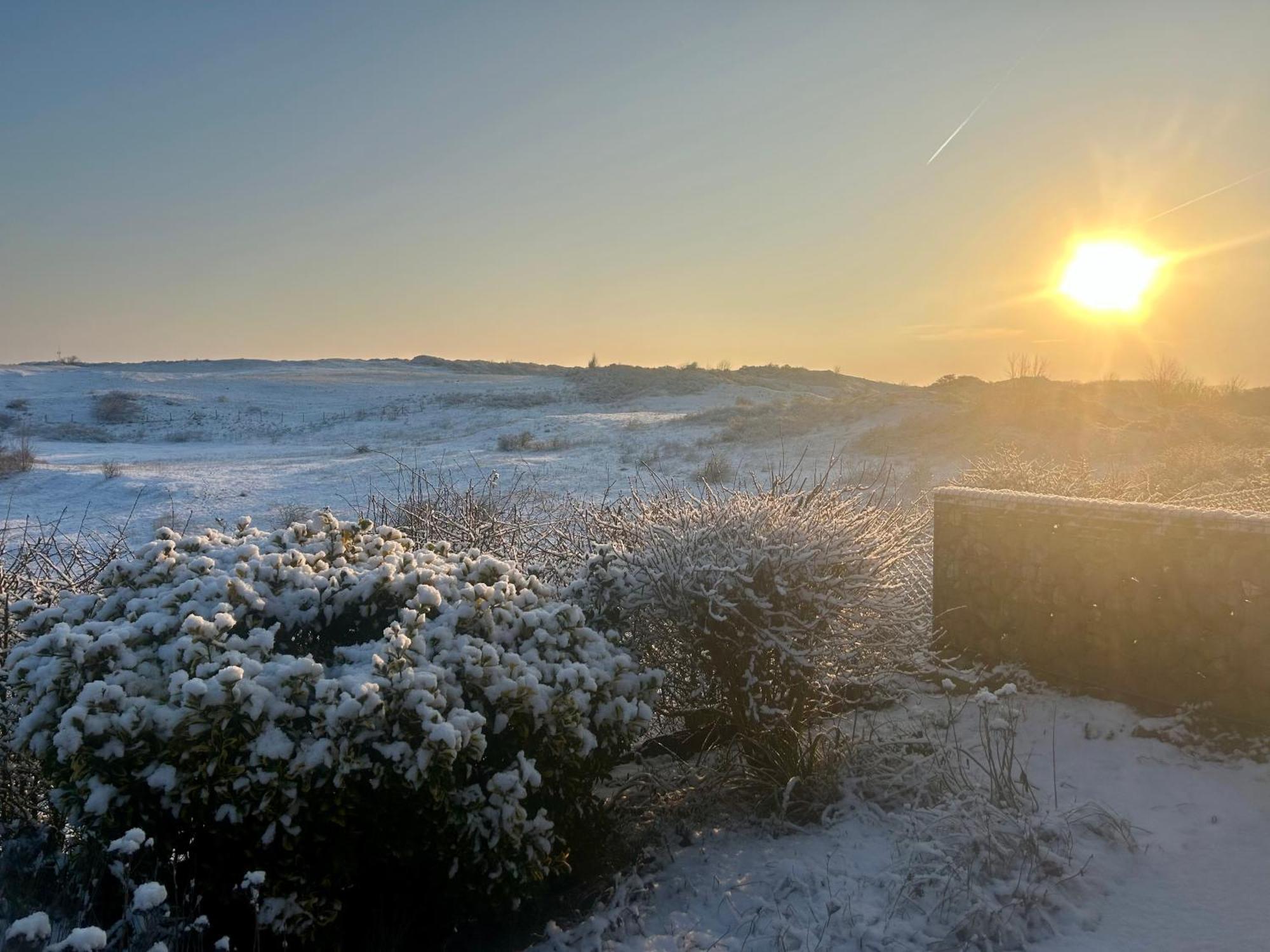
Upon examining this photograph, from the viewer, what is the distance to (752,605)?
16.1 ft

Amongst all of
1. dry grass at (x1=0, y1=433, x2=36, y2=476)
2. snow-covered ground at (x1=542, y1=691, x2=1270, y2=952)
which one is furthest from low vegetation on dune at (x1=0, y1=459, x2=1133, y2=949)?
dry grass at (x1=0, y1=433, x2=36, y2=476)

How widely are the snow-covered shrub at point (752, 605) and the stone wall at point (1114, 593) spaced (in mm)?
1490

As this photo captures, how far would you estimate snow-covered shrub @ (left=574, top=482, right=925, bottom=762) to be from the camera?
16.2ft

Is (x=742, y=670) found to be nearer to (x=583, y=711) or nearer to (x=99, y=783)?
(x=583, y=711)

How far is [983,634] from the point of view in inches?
272

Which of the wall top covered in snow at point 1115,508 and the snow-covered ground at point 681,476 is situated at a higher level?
the wall top covered in snow at point 1115,508

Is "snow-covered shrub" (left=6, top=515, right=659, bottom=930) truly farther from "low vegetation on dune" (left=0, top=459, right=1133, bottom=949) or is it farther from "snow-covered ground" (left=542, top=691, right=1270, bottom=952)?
"snow-covered ground" (left=542, top=691, right=1270, bottom=952)

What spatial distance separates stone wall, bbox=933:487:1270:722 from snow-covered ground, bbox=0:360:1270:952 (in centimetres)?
39

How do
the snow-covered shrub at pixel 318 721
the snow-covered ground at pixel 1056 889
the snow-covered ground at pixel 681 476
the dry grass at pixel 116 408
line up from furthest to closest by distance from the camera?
the dry grass at pixel 116 408, the snow-covered ground at pixel 681 476, the snow-covered ground at pixel 1056 889, the snow-covered shrub at pixel 318 721

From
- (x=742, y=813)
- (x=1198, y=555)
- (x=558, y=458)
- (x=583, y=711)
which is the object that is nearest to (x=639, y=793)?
(x=742, y=813)

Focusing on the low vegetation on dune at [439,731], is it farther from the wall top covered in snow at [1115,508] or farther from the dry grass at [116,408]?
the dry grass at [116,408]

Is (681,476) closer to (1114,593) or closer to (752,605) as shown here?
(1114,593)

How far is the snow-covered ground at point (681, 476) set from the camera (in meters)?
3.81

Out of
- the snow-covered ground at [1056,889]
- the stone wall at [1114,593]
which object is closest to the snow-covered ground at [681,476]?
the snow-covered ground at [1056,889]
